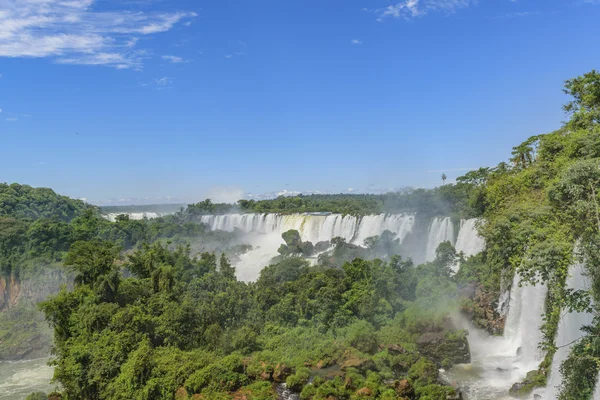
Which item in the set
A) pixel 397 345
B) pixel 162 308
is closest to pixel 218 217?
pixel 162 308

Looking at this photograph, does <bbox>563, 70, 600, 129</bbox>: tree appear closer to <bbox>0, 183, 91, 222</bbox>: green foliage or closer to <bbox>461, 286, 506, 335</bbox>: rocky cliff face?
<bbox>461, 286, 506, 335</bbox>: rocky cliff face

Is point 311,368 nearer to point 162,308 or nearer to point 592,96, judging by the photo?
point 162,308

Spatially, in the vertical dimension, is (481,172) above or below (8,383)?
above

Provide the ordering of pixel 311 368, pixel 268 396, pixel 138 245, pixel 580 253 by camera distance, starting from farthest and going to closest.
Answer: pixel 138 245, pixel 311 368, pixel 268 396, pixel 580 253

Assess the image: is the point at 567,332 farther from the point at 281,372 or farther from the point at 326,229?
the point at 326,229

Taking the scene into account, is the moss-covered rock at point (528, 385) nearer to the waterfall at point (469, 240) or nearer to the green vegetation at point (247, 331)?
the green vegetation at point (247, 331)

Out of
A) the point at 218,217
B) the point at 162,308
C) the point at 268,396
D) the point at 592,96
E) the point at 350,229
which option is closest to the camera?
the point at 268,396

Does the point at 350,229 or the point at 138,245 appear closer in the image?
the point at 350,229

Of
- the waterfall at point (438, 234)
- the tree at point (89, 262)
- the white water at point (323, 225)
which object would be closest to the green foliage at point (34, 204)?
the white water at point (323, 225)
